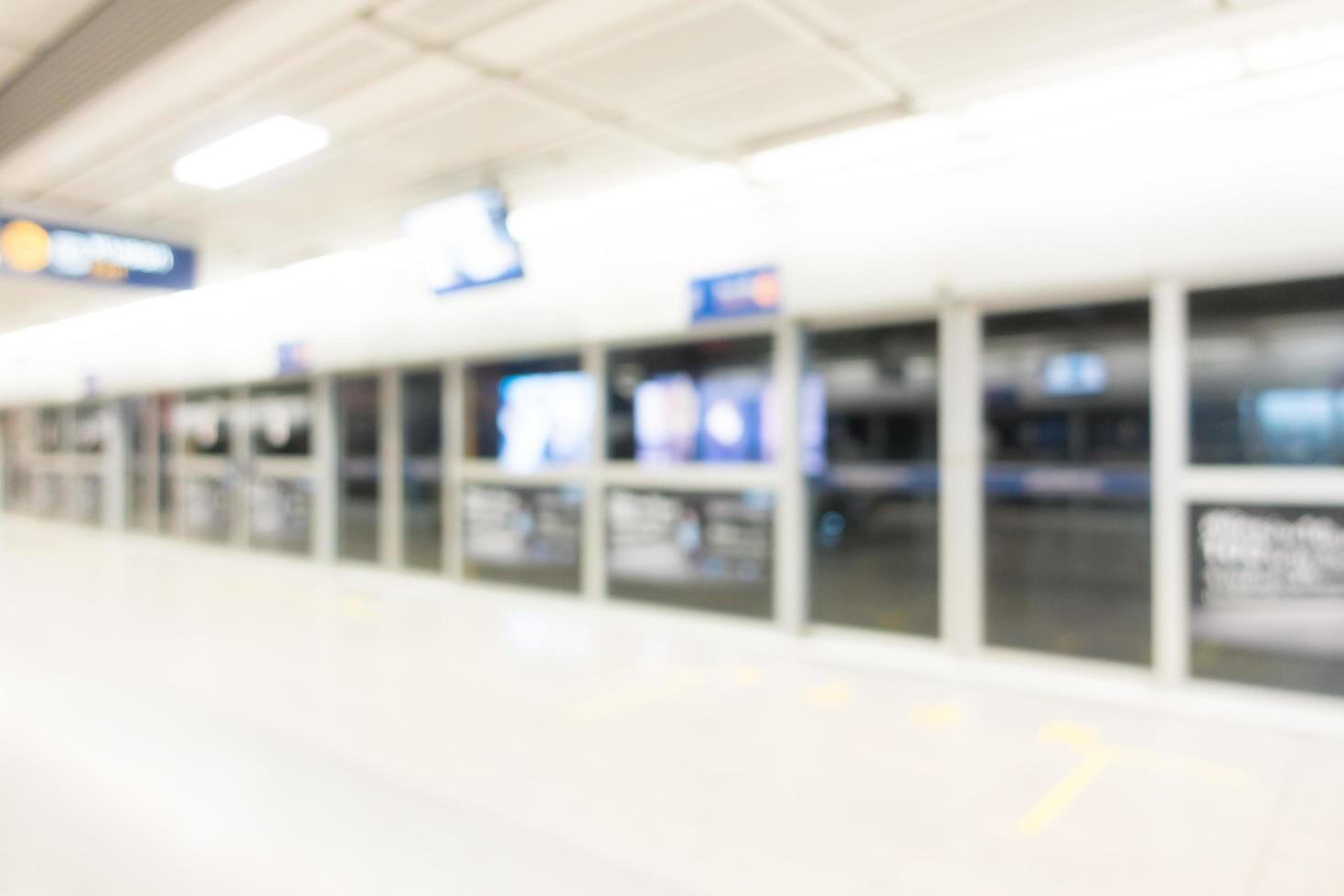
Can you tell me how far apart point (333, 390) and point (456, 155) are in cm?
500

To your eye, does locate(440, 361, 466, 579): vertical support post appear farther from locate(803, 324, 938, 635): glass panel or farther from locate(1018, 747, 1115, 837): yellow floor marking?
locate(1018, 747, 1115, 837): yellow floor marking

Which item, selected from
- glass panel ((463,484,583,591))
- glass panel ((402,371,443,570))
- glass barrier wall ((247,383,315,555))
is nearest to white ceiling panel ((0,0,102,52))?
glass panel ((463,484,583,591))

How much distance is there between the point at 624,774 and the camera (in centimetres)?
333

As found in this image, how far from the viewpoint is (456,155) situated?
4445 millimetres

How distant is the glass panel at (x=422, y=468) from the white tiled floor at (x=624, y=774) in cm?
275

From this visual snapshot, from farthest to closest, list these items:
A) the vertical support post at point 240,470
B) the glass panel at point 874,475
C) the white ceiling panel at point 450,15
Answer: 1. the vertical support post at point 240,470
2. the glass panel at point 874,475
3. the white ceiling panel at point 450,15

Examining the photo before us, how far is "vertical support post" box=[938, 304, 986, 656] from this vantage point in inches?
188

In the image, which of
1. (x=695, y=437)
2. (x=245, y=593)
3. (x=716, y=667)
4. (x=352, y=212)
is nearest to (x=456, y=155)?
(x=352, y=212)

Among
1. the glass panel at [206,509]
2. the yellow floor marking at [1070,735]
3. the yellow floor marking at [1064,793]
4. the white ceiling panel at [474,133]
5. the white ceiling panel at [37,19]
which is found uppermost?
the white ceiling panel at [37,19]

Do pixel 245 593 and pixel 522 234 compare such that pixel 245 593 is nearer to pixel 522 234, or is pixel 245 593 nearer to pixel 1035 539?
pixel 522 234

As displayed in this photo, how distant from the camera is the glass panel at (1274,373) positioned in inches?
169

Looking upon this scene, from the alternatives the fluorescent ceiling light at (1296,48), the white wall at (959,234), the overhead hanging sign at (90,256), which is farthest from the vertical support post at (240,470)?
the fluorescent ceiling light at (1296,48)

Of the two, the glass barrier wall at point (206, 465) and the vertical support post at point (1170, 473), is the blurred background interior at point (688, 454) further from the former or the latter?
the glass barrier wall at point (206, 465)

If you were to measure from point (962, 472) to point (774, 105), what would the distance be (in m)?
2.22
